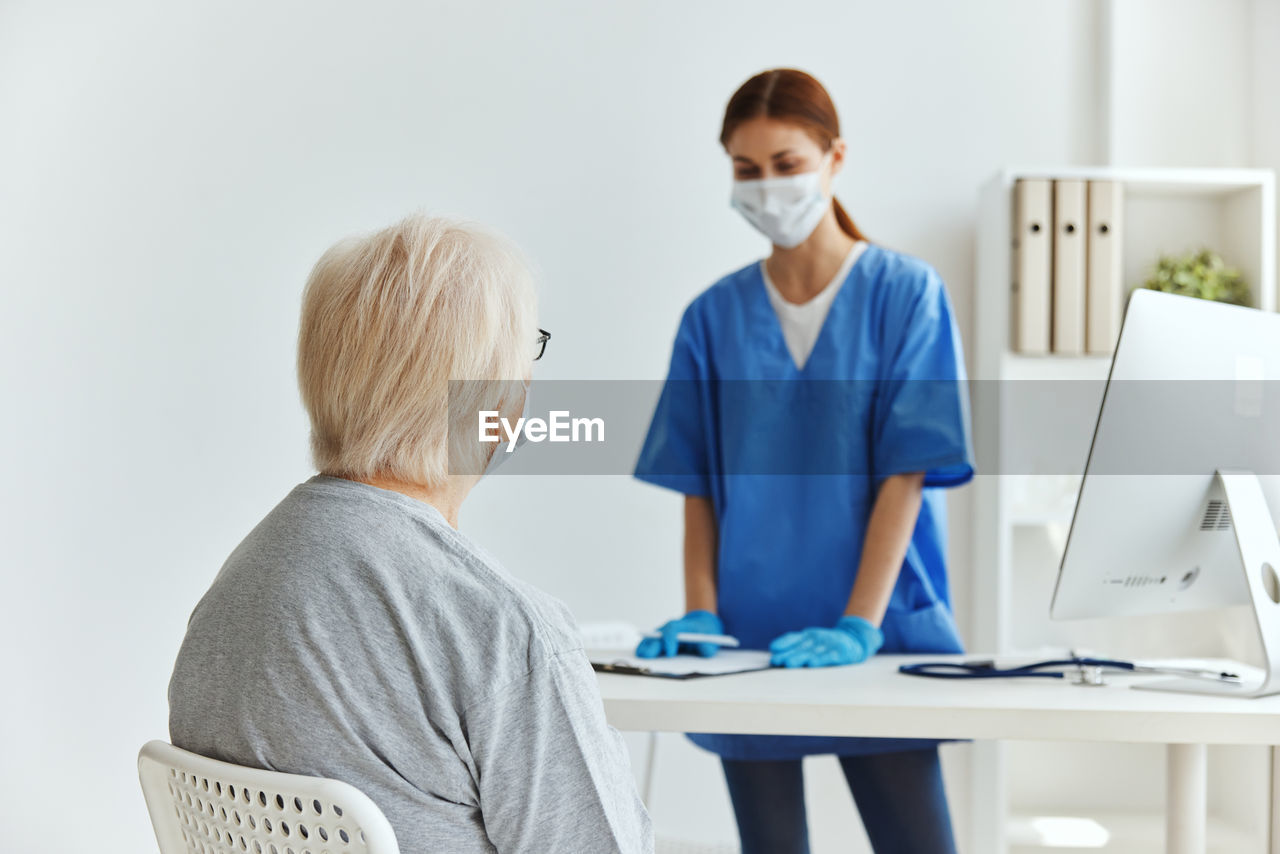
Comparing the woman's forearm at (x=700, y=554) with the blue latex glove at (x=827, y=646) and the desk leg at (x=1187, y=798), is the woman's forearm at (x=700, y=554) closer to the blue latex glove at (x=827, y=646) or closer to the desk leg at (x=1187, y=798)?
the blue latex glove at (x=827, y=646)

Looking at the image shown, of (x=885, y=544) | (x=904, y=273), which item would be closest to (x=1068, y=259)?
(x=904, y=273)

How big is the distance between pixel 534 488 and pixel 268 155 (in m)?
1.03

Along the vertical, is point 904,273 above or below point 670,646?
above

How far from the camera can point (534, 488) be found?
2619 millimetres

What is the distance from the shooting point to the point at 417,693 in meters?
0.72

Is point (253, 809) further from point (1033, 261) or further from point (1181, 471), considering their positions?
point (1033, 261)

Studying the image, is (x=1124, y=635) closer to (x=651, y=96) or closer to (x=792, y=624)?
(x=792, y=624)

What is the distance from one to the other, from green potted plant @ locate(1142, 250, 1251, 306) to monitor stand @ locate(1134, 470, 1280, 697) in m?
1.30

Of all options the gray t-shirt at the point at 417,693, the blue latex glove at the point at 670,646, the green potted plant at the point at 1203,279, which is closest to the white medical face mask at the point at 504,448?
the gray t-shirt at the point at 417,693

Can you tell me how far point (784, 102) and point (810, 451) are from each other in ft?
1.64

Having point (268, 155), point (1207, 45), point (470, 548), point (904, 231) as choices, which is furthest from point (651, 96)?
point (470, 548)

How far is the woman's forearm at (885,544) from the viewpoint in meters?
1.46

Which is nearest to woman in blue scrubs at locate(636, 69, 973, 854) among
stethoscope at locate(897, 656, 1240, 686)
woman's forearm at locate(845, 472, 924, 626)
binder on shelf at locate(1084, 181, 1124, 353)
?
woman's forearm at locate(845, 472, 924, 626)

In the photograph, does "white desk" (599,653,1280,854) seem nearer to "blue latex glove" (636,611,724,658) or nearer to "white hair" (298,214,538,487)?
"blue latex glove" (636,611,724,658)
